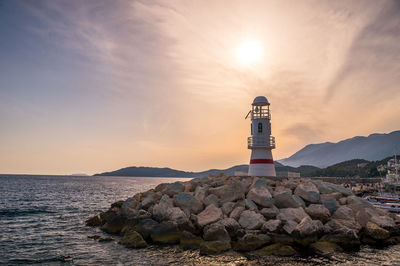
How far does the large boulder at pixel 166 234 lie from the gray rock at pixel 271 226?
422cm

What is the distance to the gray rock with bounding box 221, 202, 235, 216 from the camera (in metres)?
16.1

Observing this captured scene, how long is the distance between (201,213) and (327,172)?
97.7m

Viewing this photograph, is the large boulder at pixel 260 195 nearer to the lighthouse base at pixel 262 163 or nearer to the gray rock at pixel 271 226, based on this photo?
the gray rock at pixel 271 226

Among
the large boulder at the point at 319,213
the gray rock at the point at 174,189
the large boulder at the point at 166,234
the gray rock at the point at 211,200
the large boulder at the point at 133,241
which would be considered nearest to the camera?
the large boulder at the point at 133,241

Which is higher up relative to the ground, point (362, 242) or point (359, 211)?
point (359, 211)

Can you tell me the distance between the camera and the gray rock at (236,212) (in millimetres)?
15427

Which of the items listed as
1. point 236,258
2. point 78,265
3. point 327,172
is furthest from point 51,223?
point 327,172

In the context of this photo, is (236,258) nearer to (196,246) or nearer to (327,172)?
(196,246)

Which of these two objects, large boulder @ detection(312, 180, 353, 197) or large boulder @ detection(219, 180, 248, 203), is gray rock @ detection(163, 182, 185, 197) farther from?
large boulder @ detection(312, 180, 353, 197)

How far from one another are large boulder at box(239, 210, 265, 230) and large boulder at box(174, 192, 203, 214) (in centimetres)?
265

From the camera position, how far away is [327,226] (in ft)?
48.2

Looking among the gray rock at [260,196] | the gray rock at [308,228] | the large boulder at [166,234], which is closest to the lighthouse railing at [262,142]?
the gray rock at [260,196]

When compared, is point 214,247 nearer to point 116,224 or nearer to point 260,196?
point 260,196

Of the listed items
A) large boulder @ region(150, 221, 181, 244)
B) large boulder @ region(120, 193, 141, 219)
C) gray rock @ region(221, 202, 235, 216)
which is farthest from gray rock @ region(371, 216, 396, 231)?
large boulder @ region(120, 193, 141, 219)
